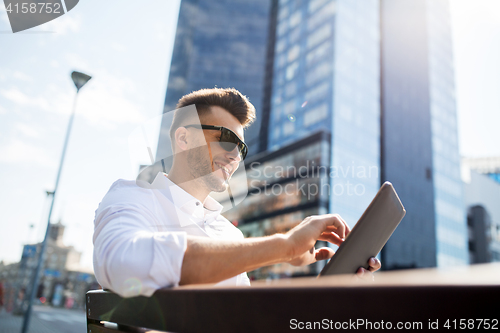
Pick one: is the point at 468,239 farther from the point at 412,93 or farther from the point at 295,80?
the point at 295,80

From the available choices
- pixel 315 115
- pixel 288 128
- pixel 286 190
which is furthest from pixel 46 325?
pixel 288 128

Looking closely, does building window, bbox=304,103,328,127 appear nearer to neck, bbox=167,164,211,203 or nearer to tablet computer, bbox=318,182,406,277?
neck, bbox=167,164,211,203

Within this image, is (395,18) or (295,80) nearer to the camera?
(295,80)

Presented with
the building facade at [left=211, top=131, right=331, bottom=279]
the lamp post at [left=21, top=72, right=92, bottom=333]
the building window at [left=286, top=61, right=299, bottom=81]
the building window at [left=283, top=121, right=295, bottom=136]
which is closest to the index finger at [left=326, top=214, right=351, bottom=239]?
the lamp post at [left=21, top=72, right=92, bottom=333]

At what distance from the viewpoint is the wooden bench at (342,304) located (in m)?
0.37

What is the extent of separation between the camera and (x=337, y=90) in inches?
1566

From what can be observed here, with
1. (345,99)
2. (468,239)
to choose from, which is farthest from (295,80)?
(468,239)

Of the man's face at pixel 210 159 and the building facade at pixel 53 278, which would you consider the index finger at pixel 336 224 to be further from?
the building facade at pixel 53 278

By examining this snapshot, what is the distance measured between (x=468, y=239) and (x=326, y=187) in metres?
28.0

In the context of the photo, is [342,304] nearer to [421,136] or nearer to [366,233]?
[366,233]

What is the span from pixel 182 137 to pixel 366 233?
2.65 ft

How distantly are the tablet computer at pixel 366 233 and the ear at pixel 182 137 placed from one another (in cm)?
77

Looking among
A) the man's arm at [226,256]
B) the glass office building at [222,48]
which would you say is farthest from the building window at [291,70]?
the man's arm at [226,256]

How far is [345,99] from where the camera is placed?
132 ft
